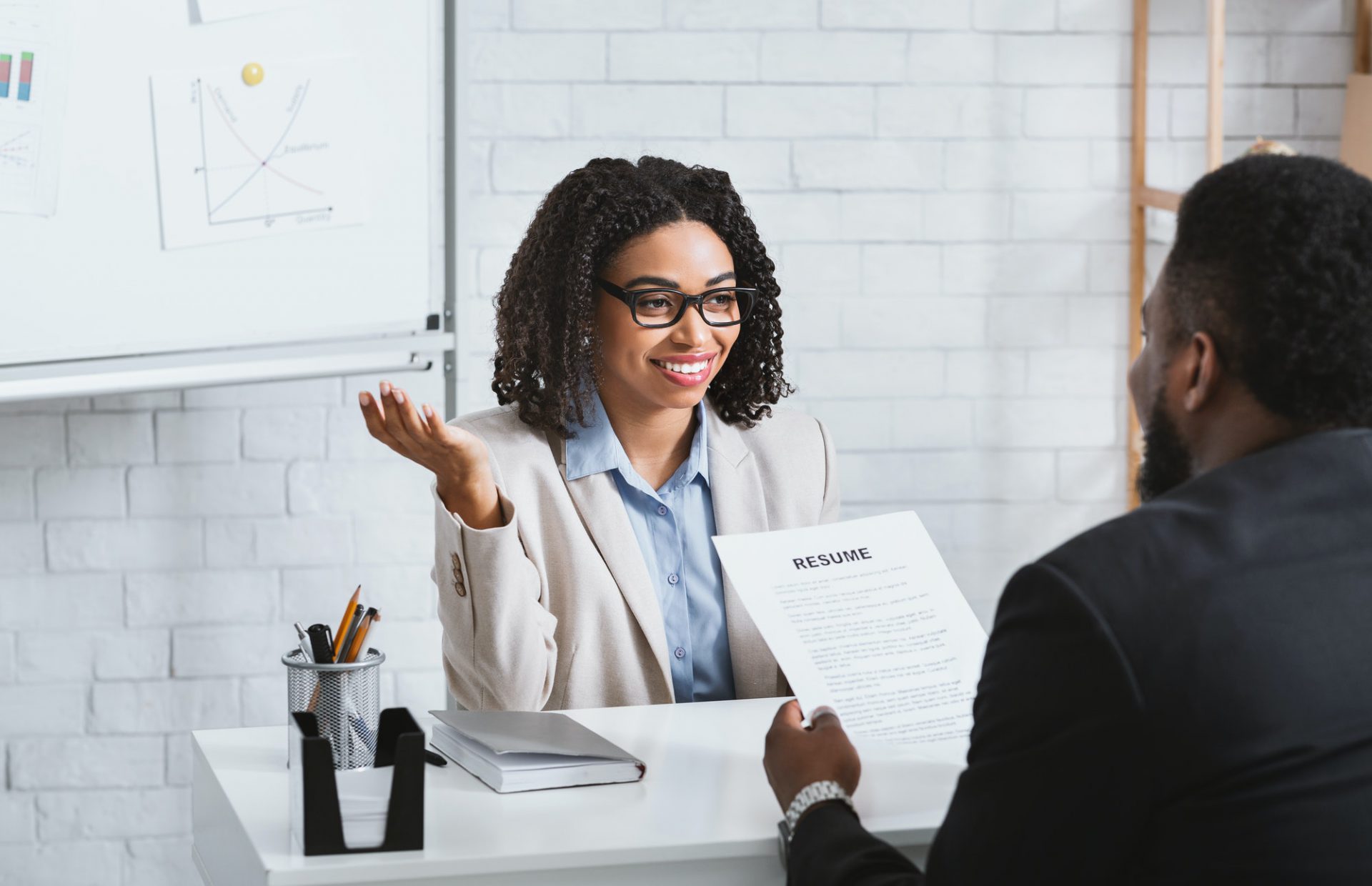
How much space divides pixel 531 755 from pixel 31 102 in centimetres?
134

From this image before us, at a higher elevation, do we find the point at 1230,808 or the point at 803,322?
the point at 803,322

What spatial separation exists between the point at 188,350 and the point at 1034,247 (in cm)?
162

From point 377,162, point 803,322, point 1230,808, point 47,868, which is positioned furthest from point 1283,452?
point 47,868

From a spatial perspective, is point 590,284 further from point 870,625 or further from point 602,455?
point 870,625

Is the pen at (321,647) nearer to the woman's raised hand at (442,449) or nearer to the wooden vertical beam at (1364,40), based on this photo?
the woman's raised hand at (442,449)

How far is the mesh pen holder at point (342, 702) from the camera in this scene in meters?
1.27

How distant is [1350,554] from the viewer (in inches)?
34.5

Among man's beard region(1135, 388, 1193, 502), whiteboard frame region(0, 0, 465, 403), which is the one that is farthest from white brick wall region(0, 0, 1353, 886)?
man's beard region(1135, 388, 1193, 502)

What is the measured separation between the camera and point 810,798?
1094mm

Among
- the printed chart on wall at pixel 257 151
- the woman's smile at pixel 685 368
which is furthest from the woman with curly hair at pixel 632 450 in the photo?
the printed chart on wall at pixel 257 151

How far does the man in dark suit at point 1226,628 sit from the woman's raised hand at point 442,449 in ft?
2.15

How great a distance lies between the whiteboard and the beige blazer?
1.62 ft

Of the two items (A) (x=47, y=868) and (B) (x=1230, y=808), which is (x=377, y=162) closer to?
(A) (x=47, y=868)

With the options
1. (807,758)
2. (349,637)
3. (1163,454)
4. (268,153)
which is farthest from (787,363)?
(1163,454)
